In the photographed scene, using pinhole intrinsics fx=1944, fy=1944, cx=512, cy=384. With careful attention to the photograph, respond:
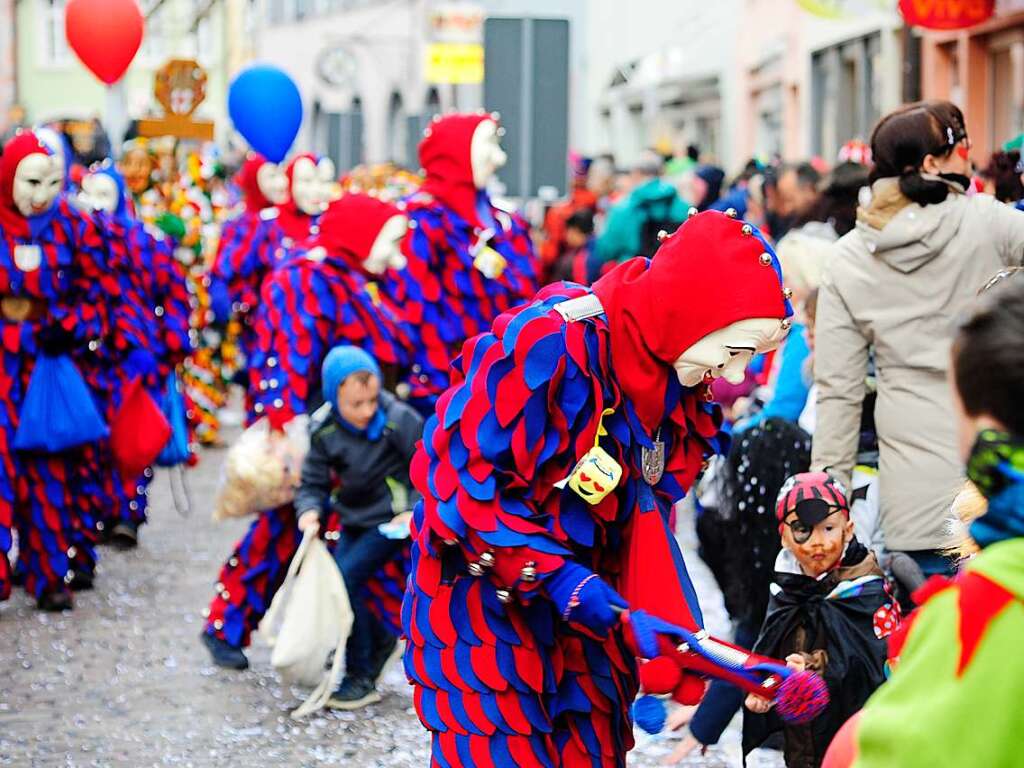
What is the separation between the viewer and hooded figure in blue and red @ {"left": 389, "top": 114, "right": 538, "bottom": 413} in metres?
7.78

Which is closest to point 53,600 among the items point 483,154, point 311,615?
point 311,615

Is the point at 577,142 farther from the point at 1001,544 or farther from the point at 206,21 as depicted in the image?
the point at 1001,544

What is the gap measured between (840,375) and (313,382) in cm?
263

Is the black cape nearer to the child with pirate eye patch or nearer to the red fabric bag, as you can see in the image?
the child with pirate eye patch

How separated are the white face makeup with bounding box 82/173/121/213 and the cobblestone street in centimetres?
270

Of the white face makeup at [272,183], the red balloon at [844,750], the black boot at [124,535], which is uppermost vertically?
the white face makeup at [272,183]

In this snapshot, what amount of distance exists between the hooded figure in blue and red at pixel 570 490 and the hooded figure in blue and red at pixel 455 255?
360cm

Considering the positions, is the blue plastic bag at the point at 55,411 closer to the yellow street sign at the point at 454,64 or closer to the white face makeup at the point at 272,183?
the white face makeup at the point at 272,183

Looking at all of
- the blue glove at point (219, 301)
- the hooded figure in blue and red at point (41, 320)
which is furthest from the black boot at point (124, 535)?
the blue glove at point (219, 301)

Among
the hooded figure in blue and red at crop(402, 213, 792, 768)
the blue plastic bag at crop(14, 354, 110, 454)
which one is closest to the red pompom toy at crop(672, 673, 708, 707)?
the hooded figure in blue and red at crop(402, 213, 792, 768)

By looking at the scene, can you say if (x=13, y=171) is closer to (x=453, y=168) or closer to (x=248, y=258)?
(x=453, y=168)

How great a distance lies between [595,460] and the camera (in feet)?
12.7

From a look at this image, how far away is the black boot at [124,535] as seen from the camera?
34.0 feet

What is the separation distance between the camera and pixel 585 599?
3.78 m
